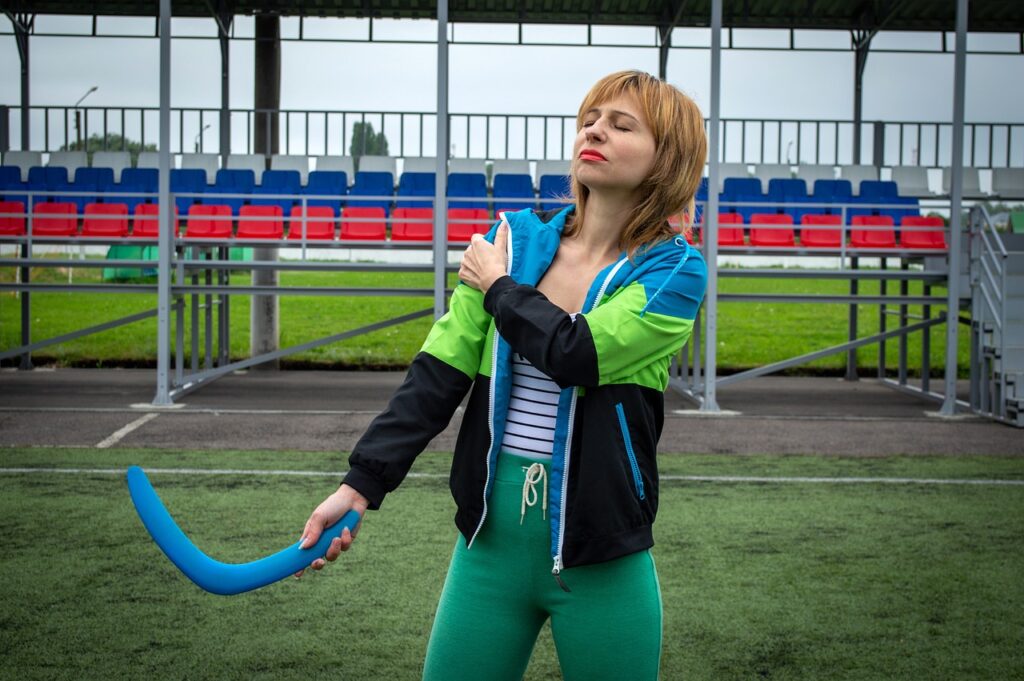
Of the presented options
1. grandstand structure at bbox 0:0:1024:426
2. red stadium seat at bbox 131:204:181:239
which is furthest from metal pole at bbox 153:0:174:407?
red stadium seat at bbox 131:204:181:239

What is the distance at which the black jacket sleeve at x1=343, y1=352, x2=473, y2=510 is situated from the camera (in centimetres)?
207

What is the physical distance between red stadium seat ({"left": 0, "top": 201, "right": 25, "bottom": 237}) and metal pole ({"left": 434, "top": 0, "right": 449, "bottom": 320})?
572cm

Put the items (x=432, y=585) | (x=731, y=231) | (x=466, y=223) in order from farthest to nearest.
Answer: (x=731, y=231), (x=466, y=223), (x=432, y=585)

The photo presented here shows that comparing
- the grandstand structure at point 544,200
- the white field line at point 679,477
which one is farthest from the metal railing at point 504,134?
the white field line at point 679,477

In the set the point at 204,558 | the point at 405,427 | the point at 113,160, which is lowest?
the point at 204,558

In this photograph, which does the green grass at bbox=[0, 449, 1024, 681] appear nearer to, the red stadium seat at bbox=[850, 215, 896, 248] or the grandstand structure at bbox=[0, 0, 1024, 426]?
the grandstand structure at bbox=[0, 0, 1024, 426]

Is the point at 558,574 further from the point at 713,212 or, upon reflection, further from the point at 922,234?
the point at 922,234

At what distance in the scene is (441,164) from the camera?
1251 cm

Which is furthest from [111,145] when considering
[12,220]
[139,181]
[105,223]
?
[105,223]

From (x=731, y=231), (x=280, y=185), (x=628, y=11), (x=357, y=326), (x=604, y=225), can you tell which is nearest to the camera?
(x=604, y=225)

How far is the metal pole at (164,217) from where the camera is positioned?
481 inches

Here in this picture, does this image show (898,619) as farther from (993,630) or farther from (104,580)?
(104,580)

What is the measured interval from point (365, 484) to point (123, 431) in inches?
358

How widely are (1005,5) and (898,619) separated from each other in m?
13.6
